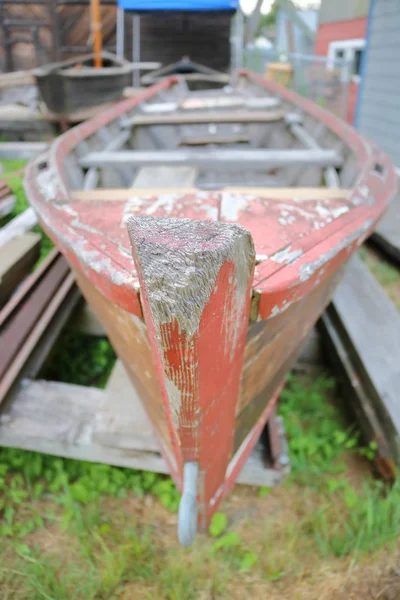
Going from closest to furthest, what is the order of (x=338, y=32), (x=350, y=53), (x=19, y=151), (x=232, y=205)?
(x=232, y=205) → (x=19, y=151) → (x=350, y=53) → (x=338, y=32)

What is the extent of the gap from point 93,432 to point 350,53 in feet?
38.1

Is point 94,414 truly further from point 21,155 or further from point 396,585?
point 21,155

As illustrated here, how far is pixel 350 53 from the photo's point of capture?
1075cm

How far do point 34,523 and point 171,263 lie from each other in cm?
174

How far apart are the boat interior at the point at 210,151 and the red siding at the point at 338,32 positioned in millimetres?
5552

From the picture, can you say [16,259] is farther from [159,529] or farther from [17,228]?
[159,529]

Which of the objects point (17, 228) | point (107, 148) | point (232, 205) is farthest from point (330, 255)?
point (107, 148)

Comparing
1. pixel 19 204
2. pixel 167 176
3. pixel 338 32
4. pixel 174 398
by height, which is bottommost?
pixel 19 204

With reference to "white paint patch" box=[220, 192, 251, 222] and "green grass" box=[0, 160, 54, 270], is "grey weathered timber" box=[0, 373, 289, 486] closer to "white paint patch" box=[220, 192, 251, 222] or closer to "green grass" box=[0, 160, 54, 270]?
"white paint patch" box=[220, 192, 251, 222]

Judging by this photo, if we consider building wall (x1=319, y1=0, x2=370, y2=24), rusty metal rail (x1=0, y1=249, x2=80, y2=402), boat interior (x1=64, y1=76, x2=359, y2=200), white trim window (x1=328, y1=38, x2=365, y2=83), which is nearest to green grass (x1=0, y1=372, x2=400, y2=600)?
rusty metal rail (x1=0, y1=249, x2=80, y2=402)

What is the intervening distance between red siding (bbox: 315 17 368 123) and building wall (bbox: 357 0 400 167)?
2.02 metres

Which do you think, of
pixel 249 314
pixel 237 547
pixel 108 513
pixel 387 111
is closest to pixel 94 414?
pixel 108 513

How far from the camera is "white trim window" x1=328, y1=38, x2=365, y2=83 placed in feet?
33.7

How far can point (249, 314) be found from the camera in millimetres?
1184
